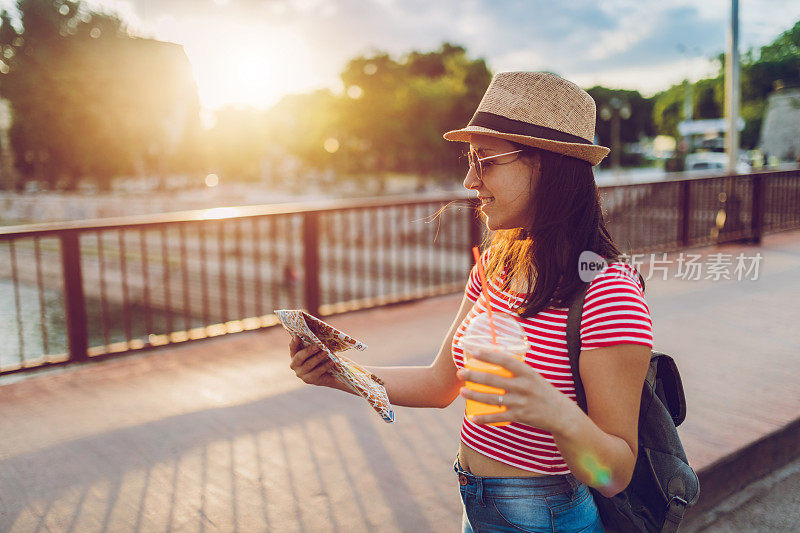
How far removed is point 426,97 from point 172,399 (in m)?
38.7

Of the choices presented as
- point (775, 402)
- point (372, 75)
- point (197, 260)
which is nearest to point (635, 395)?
point (775, 402)

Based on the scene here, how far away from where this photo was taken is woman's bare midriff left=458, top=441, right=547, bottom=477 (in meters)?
1.54

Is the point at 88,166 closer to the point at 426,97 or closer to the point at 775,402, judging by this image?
the point at 426,97

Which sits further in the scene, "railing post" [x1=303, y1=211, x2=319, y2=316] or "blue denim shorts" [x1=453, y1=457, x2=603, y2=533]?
"railing post" [x1=303, y1=211, x2=319, y2=316]

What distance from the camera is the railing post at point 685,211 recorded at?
10.5 meters

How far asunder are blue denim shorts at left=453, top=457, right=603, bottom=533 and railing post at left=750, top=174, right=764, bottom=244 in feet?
36.8

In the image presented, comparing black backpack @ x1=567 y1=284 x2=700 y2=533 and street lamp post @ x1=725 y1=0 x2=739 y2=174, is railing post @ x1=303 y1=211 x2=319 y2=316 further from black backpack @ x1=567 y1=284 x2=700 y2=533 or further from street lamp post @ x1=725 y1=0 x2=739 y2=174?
street lamp post @ x1=725 y1=0 x2=739 y2=174

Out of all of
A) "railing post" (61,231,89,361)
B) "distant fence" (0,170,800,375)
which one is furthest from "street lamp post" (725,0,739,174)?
"railing post" (61,231,89,361)

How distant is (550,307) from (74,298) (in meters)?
4.99

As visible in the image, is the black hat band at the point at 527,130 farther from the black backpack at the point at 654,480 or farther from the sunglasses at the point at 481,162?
the black backpack at the point at 654,480

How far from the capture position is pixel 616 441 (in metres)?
1.31

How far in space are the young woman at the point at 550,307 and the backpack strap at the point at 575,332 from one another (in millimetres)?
13

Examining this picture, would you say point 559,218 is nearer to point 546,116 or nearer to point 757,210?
point 546,116

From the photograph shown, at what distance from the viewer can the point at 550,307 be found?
1429 mm
